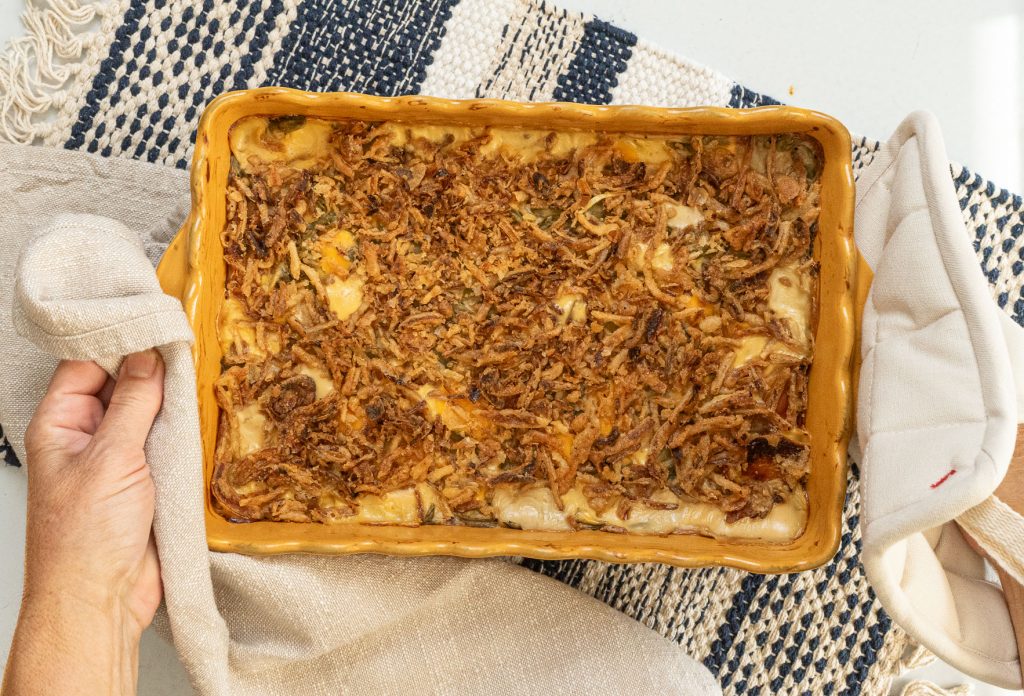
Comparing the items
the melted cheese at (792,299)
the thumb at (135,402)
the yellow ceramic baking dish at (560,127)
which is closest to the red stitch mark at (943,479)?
the yellow ceramic baking dish at (560,127)

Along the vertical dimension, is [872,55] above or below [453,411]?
above

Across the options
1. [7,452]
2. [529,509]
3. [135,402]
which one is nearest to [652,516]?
[529,509]

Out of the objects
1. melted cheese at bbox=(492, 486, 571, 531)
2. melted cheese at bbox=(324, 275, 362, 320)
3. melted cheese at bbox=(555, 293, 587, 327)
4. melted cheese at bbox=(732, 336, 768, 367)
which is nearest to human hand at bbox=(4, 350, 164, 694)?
melted cheese at bbox=(324, 275, 362, 320)

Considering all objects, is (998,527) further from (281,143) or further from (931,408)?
(281,143)

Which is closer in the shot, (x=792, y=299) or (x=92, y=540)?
(x=92, y=540)

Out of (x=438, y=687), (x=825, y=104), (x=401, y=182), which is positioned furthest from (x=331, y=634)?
(x=825, y=104)

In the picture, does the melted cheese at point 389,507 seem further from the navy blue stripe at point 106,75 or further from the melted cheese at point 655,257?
the navy blue stripe at point 106,75

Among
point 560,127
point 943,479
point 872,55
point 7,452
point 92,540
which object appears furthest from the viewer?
point 872,55
